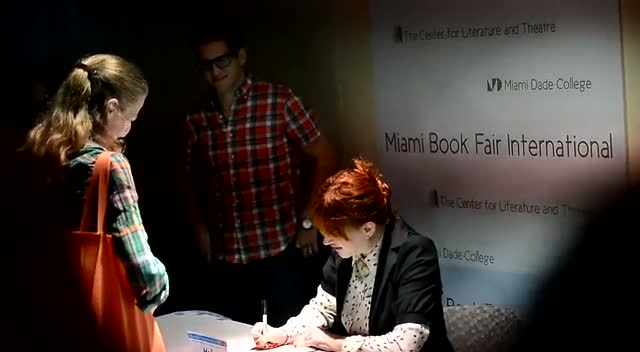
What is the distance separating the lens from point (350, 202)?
3.05 metres

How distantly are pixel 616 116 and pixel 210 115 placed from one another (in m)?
1.52

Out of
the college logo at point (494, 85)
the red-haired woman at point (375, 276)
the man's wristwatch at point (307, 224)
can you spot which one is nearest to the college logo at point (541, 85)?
the college logo at point (494, 85)

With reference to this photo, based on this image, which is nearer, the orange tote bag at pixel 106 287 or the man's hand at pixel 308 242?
the orange tote bag at pixel 106 287

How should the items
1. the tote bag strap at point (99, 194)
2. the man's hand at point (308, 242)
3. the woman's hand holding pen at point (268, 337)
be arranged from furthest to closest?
the man's hand at point (308, 242) < the woman's hand holding pen at point (268, 337) < the tote bag strap at point (99, 194)

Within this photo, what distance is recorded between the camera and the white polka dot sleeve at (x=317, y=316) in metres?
3.23

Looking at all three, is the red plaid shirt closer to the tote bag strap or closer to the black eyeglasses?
the black eyeglasses

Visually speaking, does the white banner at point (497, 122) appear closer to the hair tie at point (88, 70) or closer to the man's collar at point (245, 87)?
the man's collar at point (245, 87)

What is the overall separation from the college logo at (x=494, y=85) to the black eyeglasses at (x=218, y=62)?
1.01m

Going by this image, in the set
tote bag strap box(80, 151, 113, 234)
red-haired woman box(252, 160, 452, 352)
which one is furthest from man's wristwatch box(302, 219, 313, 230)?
tote bag strap box(80, 151, 113, 234)

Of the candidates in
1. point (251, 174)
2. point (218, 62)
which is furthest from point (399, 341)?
point (218, 62)

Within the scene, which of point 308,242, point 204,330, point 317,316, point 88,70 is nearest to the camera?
point 88,70

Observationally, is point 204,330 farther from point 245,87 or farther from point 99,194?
point 245,87

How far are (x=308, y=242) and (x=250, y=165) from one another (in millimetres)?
349

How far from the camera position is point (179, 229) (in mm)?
4105
